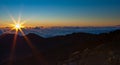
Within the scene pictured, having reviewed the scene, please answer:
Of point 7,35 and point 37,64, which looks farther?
point 7,35

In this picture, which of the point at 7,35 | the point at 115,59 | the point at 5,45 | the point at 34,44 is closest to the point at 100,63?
the point at 115,59

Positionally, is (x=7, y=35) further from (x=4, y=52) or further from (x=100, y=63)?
(x=100, y=63)

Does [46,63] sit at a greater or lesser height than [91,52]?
lesser

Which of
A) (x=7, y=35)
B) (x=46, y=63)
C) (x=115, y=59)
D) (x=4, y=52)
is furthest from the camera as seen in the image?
(x=7, y=35)

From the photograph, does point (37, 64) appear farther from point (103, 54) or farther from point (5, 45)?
point (5, 45)

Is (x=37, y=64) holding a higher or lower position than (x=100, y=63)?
lower

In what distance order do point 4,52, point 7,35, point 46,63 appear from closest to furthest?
1. point 46,63
2. point 4,52
3. point 7,35

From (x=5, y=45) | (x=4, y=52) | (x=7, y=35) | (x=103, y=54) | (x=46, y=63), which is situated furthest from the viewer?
(x=7, y=35)

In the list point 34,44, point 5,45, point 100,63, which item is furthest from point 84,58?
point 5,45

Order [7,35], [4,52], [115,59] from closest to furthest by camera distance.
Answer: [115,59], [4,52], [7,35]
